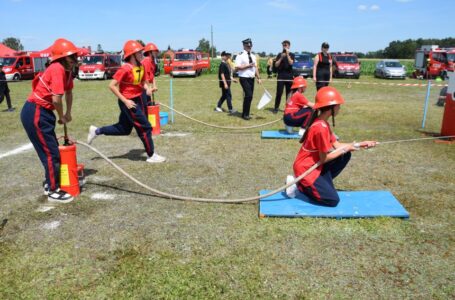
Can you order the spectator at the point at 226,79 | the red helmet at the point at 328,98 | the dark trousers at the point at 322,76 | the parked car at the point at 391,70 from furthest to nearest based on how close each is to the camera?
the parked car at the point at 391,70, the spectator at the point at 226,79, the dark trousers at the point at 322,76, the red helmet at the point at 328,98

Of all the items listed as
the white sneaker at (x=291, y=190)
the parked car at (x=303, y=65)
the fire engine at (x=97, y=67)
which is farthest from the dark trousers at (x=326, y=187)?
the fire engine at (x=97, y=67)

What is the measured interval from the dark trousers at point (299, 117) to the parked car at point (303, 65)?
20022mm

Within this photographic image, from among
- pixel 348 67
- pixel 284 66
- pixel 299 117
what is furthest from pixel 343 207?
pixel 348 67

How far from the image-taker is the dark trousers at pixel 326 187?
4.05 m

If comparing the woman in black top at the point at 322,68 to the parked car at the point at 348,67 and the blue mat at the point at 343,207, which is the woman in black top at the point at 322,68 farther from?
the parked car at the point at 348,67

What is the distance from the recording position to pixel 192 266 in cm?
316

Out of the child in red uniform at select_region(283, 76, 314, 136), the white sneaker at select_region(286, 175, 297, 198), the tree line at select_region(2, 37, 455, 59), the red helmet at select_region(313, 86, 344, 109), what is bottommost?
the white sneaker at select_region(286, 175, 297, 198)

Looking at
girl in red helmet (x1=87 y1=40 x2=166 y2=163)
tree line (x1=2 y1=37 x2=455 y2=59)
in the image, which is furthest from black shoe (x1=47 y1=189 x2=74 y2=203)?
tree line (x1=2 y1=37 x2=455 y2=59)

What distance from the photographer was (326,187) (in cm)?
405

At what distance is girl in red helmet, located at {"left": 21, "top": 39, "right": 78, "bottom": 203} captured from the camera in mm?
3975

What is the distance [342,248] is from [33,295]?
8.47ft

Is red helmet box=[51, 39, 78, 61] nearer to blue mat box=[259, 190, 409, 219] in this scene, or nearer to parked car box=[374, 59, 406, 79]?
blue mat box=[259, 190, 409, 219]

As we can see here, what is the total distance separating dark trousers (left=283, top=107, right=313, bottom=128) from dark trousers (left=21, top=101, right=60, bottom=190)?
416 cm

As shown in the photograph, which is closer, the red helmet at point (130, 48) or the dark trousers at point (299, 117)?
the red helmet at point (130, 48)
